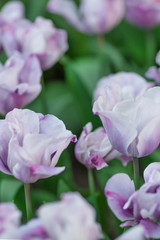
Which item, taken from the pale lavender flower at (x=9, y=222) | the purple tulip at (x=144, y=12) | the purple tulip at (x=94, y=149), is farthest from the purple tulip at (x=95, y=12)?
the pale lavender flower at (x=9, y=222)

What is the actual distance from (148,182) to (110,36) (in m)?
1.31

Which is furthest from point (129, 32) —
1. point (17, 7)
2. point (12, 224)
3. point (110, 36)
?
point (12, 224)

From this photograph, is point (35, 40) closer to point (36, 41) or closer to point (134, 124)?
point (36, 41)

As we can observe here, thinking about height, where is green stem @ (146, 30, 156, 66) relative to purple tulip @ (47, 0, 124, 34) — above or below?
below

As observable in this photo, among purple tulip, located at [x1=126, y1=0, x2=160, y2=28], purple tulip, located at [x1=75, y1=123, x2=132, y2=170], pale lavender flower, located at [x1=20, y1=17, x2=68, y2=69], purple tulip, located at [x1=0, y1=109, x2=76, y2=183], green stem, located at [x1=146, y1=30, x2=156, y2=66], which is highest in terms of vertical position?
purple tulip, located at [x1=0, y1=109, x2=76, y2=183]

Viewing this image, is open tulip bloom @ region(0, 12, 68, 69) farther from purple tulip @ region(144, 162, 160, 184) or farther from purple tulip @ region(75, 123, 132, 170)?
purple tulip @ region(144, 162, 160, 184)

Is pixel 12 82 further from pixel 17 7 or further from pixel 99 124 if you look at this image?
pixel 17 7

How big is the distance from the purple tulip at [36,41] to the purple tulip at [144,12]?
1.24 ft

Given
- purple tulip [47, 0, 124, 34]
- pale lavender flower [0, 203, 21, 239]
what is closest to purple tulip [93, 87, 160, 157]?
pale lavender flower [0, 203, 21, 239]

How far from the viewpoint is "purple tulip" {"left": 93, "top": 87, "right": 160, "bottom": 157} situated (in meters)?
0.69

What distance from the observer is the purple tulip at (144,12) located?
1.45 m

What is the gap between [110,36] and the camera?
6.27 ft

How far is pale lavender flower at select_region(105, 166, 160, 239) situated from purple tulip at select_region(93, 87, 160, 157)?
4 centimetres

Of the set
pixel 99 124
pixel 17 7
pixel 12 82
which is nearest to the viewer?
pixel 12 82
